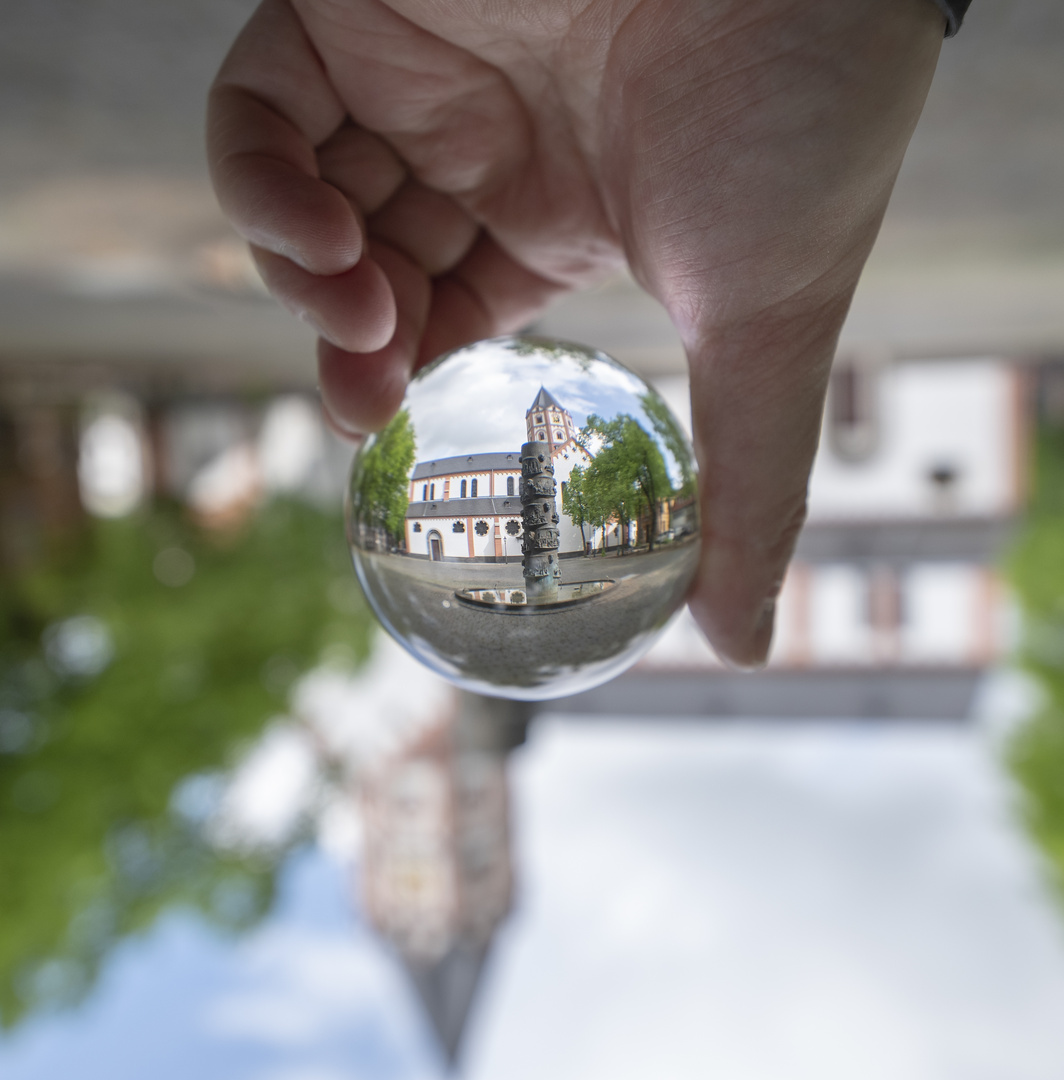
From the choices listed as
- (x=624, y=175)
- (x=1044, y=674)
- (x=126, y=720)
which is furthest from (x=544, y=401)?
(x=1044, y=674)

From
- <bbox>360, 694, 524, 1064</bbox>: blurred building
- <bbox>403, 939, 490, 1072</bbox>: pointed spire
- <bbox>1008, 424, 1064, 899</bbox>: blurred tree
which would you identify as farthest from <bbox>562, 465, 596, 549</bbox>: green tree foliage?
<bbox>403, 939, 490, 1072</bbox>: pointed spire

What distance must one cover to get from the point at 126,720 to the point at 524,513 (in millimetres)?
6262

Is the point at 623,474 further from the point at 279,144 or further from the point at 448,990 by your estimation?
the point at 448,990

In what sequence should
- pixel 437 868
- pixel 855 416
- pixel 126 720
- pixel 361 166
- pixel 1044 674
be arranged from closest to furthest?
1. pixel 361 166
2. pixel 126 720
3. pixel 1044 674
4. pixel 855 416
5. pixel 437 868

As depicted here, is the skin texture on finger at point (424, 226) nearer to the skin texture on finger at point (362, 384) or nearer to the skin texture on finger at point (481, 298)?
the skin texture on finger at point (481, 298)

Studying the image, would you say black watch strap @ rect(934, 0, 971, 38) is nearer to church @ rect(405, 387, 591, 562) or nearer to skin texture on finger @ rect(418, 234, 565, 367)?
church @ rect(405, 387, 591, 562)

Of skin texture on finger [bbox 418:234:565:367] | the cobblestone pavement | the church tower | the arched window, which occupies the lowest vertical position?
the cobblestone pavement

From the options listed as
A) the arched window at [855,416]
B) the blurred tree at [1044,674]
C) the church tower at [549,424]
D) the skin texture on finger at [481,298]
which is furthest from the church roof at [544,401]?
the arched window at [855,416]

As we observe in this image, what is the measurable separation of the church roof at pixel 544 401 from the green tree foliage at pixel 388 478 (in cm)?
9

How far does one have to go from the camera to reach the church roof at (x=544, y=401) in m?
0.58

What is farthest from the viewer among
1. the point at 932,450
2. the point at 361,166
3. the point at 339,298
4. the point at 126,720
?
the point at 932,450

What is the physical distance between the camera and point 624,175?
0.71 m

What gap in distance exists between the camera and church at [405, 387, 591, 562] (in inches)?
22.4

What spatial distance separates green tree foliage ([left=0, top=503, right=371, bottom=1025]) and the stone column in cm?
595
